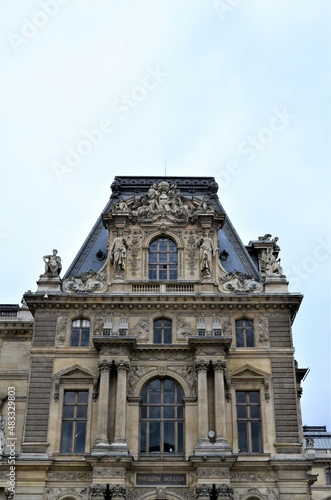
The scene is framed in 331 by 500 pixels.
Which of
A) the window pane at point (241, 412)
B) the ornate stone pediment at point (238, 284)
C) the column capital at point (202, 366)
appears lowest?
the window pane at point (241, 412)

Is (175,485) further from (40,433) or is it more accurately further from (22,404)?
(22,404)

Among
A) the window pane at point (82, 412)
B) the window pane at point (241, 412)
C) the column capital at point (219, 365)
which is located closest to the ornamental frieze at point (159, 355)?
the column capital at point (219, 365)

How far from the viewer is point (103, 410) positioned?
3731 cm

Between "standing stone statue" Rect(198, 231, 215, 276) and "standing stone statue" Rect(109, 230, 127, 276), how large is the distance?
15.6 ft

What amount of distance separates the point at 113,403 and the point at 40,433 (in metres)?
4.30

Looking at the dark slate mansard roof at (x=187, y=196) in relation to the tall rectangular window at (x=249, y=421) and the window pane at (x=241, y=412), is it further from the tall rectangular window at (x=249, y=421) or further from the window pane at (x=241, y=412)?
the window pane at (x=241, y=412)

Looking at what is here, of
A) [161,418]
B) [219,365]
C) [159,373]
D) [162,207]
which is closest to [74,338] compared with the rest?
[159,373]

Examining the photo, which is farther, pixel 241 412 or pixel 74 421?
pixel 241 412

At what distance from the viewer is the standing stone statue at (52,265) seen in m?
42.3

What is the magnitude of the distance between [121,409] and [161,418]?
8.21 feet

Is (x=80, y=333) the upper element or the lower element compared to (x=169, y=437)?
upper

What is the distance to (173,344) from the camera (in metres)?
39.5

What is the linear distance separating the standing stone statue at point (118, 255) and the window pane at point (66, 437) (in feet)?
30.9

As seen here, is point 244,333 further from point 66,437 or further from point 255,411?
point 66,437
